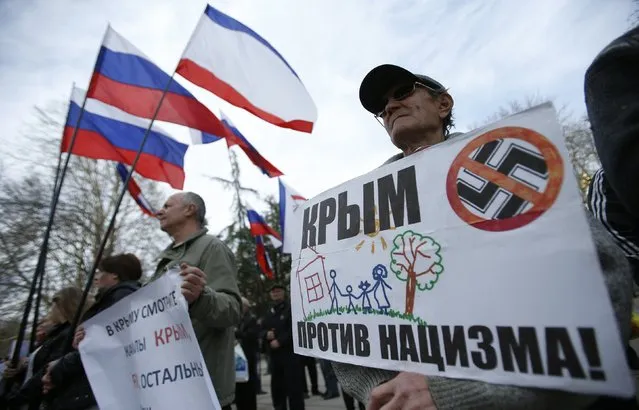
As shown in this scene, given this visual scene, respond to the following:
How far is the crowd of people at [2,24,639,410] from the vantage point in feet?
2.69

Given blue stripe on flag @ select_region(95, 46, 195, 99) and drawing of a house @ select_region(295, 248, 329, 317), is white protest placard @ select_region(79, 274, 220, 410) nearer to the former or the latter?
drawing of a house @ select_region(295, 248, 329, 317)

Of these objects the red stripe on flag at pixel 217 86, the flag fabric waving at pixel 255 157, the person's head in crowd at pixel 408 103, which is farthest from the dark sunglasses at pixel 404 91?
the flag fabric waving at pixel 255 157

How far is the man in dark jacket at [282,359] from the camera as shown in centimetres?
526

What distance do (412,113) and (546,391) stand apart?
3.58 ft

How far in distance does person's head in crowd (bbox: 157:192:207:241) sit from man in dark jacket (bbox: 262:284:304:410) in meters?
3.35

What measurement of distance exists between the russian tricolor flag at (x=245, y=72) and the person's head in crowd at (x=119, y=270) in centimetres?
175

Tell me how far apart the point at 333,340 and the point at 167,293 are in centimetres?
124

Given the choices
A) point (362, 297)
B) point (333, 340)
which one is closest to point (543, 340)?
point (362, 297)

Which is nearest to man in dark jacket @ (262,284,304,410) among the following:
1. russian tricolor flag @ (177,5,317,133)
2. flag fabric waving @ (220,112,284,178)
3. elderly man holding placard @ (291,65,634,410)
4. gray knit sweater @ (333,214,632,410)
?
flag fabric waving @ (220,112,284,178)

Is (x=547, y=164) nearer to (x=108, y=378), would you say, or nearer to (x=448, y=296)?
(x=448, y=296)

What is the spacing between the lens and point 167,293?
2.06m

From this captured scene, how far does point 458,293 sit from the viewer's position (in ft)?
3.01

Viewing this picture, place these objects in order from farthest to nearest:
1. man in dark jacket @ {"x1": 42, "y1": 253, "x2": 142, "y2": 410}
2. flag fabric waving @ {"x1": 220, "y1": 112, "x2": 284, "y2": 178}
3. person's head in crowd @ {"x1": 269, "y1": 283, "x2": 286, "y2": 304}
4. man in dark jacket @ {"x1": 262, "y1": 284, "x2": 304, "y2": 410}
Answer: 1. person's head in crowd @ {"x1": 269, "y1": 283, "x2": 286, "y2": 304}
2. man in dark jacket @ {"x1": 262, "y1": 284, "x2": 304, "y2": 410}
3. flag fabric waving @ {"x1": 220, "y1": 112, "x2": 284, "y2": 178}
4. man in dark jacket @ {"x1": 42, "y1": 253, "x2": 142, "y2": 410}

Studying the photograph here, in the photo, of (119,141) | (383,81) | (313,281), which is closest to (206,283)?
(313,281)
